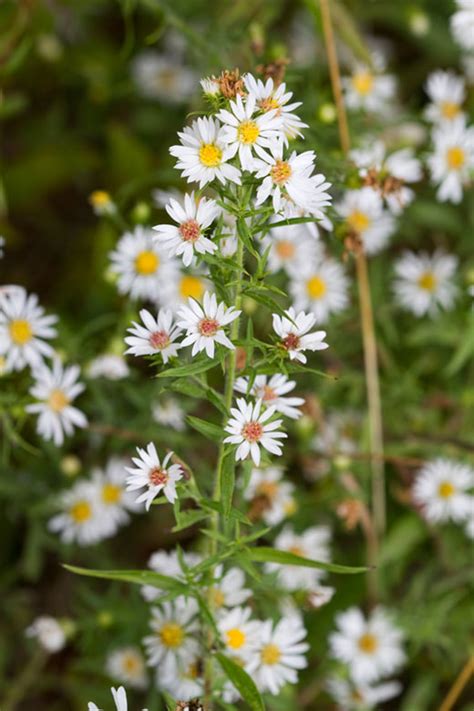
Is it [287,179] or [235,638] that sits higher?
[287,179]

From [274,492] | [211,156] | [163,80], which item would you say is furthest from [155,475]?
[163,80]

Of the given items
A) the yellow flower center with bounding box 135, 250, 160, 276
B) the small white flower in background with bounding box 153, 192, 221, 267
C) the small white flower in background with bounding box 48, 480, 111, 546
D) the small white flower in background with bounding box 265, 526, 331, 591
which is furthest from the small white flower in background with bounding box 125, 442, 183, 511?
the small white flower in background with bounding box 48, 480, 111, 546

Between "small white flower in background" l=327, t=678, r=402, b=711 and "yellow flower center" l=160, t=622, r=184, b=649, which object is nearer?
"yellow flower center" l=160, t=622, r=184, b=649

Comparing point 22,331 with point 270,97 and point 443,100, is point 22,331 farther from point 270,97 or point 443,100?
point 443,100

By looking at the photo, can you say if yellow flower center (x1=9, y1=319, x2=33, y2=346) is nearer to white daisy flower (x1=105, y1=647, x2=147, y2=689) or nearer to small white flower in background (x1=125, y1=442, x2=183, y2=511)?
small white flower in background (x1=125, y1=442, x2=183, y2=511)

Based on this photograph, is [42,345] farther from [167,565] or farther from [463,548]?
[463,548]

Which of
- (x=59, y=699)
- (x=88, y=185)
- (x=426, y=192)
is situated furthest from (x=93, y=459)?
(x=426, y=192)

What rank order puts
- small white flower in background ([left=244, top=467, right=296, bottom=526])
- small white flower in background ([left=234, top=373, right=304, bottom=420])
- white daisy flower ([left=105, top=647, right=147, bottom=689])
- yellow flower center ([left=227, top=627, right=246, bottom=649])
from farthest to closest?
1. white daisy flower ([left=105, top=647, right=147, bottom=689])
2. small white flower in background ([left=244, top=467, right=296, bottom=526])
3. yellow flower center ([left=227, top=627, right=246, bottom=649])
4. small white flower in background ([left=234, top=373, right=304, bottom=420])

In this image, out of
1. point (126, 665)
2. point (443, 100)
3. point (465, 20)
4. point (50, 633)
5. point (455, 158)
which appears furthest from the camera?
point (443, 100)
